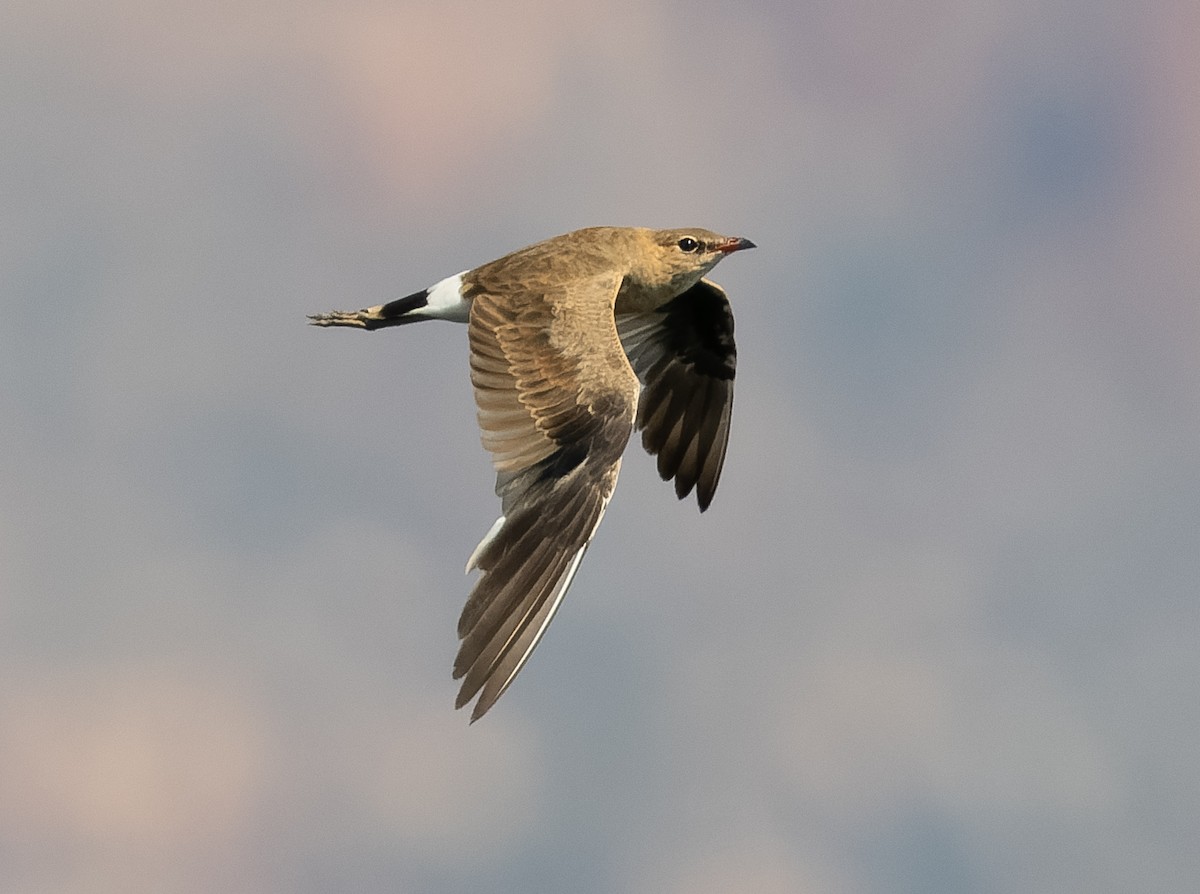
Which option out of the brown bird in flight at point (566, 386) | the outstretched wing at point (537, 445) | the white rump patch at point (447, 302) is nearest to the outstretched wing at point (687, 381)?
the brown bird in flight at point (566, 386)

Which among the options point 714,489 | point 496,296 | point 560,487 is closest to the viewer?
point 560,487

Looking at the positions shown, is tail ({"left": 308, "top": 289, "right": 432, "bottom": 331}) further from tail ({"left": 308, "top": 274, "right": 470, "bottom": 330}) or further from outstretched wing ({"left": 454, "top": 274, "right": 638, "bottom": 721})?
outstretched wing ({"left": 454, "top": 274, "right": 638, "bottom": 721})

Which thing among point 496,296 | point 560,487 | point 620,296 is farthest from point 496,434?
point 620,296

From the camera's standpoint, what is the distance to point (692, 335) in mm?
15359

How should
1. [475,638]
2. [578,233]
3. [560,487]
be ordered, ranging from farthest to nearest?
[578,233] → [560,487] → [475,638]

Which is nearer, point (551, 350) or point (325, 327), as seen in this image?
point (551, 350)

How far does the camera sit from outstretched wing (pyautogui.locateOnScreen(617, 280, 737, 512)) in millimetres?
15078

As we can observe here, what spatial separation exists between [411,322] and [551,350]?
2900mm

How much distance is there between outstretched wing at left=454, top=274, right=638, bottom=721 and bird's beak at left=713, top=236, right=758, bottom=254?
140 cm

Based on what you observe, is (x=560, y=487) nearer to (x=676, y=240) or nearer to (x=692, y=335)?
(x=676, y=240)

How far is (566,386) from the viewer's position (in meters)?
11.3

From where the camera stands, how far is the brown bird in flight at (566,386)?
10.0m

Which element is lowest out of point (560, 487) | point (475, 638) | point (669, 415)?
point (475, 638)

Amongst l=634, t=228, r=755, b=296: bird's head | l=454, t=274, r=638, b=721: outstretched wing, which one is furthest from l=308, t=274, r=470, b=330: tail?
l=634, t=228, r=755, b=296: bird's head
